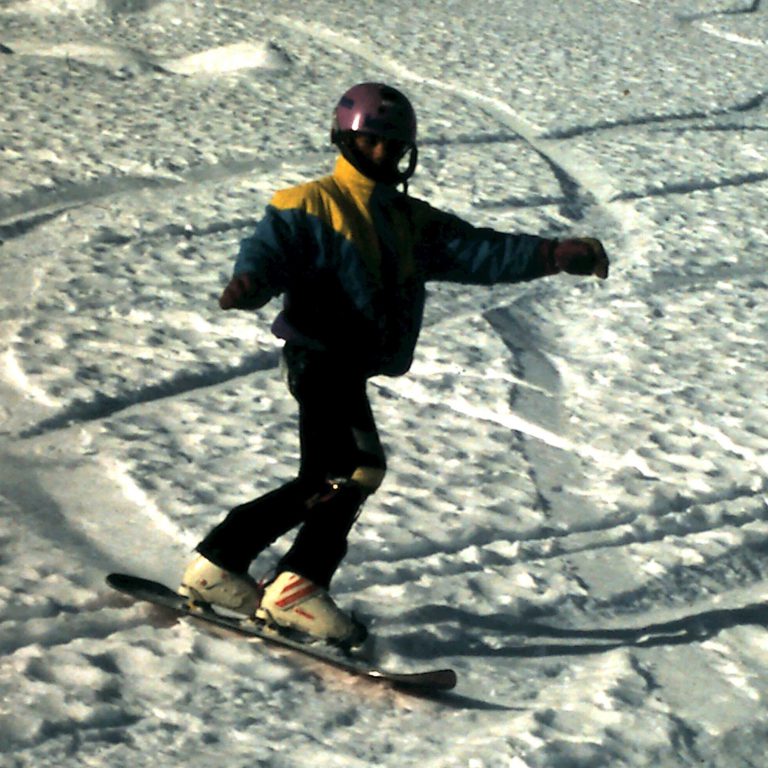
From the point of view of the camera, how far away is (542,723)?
2199mm

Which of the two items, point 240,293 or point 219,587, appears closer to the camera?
point 240,293

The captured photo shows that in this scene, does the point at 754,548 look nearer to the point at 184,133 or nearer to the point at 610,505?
the point at 610,505

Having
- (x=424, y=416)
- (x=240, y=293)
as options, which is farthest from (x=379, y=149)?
(x=424, y=416)

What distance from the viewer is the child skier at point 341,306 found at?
2.23 meters

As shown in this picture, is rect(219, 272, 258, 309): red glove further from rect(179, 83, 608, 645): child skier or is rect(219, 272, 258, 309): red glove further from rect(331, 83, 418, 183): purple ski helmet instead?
rect(331, 83, 418, 183): purple ski helmet

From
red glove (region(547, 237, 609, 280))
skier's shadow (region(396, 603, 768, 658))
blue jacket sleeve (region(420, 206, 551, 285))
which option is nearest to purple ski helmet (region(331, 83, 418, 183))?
blue jacket sleeve (region(420, 206, 551, 285))

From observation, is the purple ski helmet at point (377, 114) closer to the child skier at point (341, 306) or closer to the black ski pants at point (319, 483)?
the child skier at point (341, 306)

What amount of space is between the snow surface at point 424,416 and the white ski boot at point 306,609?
76 millimetres

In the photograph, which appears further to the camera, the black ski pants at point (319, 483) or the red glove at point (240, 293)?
the black ski pants at point (319, 483)

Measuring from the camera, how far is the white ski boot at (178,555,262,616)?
234cm

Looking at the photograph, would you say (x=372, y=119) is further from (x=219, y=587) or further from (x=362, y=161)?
(x=219, y=587)

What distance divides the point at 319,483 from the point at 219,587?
0.23m

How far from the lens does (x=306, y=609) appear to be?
2.29 m

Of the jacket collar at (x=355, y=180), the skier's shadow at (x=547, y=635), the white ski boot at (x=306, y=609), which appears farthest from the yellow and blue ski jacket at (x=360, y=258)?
the skier's shadow at (x=547, y=635)
